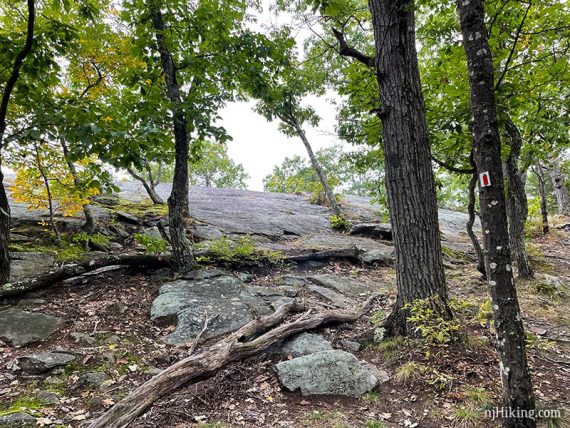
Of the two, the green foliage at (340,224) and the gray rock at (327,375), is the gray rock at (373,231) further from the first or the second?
the gray rock at (327,375)

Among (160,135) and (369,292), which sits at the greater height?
(160,135)

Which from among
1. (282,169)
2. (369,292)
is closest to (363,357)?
(369,292)

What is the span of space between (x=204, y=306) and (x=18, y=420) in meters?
2.89

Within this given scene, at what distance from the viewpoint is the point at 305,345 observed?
15.6 feet

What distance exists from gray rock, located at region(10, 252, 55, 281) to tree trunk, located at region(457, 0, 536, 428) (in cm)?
704

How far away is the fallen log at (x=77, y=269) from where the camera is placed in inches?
217

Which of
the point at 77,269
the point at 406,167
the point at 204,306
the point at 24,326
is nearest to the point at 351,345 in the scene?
the point at 204,306

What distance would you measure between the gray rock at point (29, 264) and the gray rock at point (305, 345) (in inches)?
189

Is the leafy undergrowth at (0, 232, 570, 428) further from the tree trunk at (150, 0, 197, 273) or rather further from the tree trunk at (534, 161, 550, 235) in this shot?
A: the tree trunk at (534, 161, 550, 235)

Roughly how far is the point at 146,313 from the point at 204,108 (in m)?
3.89

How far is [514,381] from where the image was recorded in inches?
111

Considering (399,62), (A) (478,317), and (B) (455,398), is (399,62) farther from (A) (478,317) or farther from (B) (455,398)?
(B) (455,398)

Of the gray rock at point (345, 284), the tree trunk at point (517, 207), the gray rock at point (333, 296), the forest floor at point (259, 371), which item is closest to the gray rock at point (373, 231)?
the tree trunk at point (517, 207)

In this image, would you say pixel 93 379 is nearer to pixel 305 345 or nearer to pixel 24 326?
pixel 24 326
